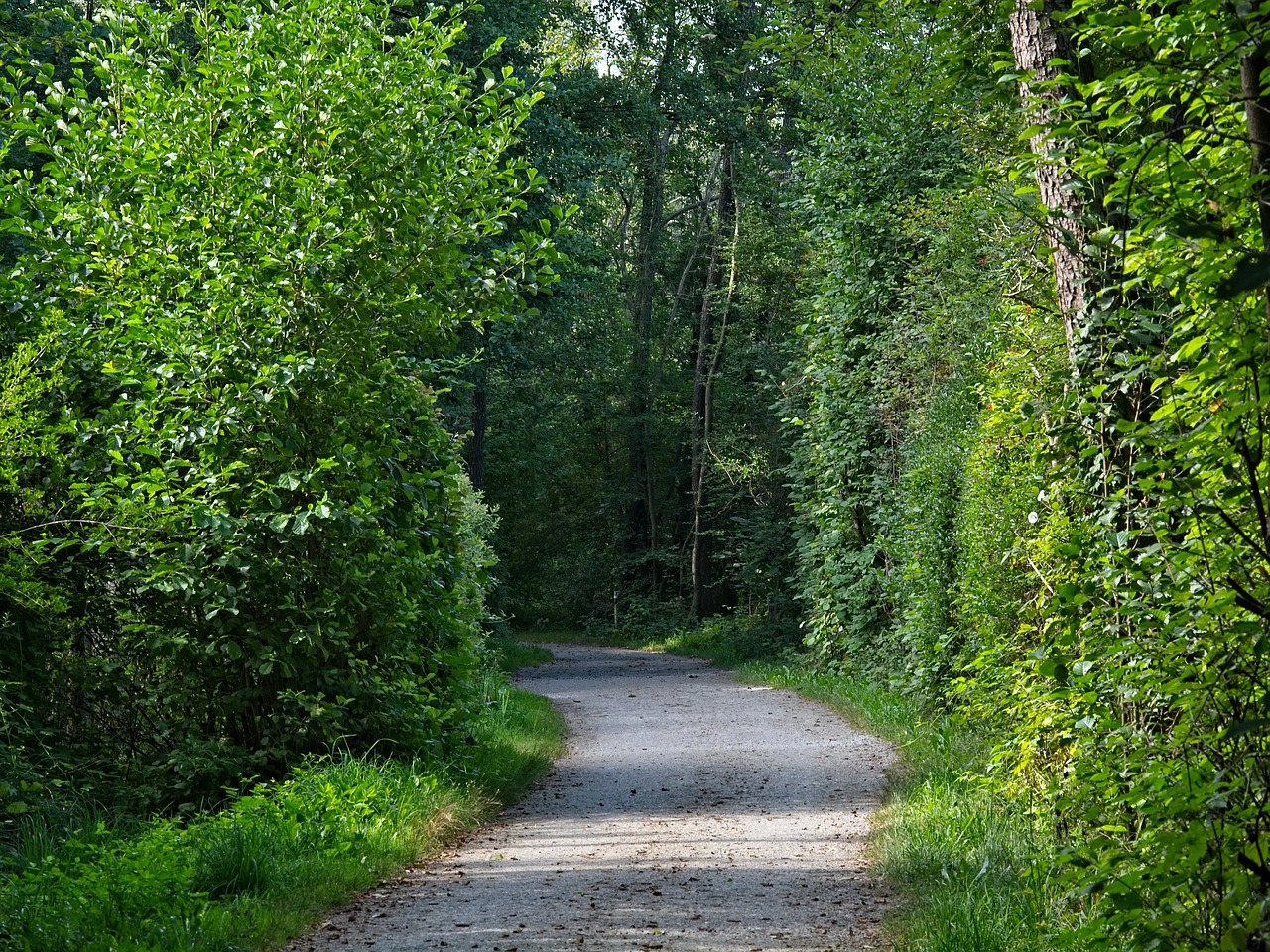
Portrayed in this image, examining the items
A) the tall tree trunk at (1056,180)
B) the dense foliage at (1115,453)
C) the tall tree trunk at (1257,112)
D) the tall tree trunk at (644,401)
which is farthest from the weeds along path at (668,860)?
the tall tree trunk at (644,401)

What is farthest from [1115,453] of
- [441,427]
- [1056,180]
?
[441,427]

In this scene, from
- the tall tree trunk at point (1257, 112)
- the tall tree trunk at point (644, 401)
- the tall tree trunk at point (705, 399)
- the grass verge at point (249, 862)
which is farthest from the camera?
the tall tree trunk at point (644, 401)

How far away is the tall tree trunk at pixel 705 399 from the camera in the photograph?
106 feet

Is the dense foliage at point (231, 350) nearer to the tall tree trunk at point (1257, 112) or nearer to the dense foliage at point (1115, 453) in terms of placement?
the dense foliage at point (1115, 453)

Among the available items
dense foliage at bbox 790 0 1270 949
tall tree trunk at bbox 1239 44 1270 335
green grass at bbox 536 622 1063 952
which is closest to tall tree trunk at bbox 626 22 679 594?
dense foliage at bbox 790 0 1270 949

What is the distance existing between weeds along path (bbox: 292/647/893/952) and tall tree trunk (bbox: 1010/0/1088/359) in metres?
3.45

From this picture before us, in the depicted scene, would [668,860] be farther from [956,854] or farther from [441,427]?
[441,427]

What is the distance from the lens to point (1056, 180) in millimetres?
6727

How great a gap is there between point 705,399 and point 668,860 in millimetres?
26288

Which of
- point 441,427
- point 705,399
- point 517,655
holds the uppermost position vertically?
point 705,399

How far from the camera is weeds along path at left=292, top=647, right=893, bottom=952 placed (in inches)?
241

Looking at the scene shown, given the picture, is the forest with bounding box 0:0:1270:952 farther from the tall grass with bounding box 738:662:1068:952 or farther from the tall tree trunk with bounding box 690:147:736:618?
the tall tree trunk with bounding box 690:147:736:618

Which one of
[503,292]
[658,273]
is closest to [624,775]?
[503,292]

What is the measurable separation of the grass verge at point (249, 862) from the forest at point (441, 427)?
113mm
